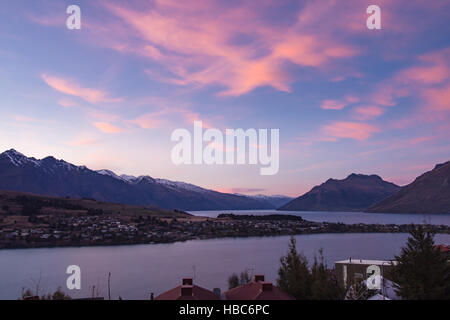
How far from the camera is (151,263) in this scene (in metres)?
92.8

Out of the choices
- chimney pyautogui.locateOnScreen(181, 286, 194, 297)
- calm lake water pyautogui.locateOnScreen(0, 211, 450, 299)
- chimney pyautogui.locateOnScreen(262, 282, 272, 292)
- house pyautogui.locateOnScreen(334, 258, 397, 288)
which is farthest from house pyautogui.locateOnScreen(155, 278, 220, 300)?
calm lake water pyautogui.locateOnScreen(0, 211, 450, 299)

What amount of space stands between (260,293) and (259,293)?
0.13 metres

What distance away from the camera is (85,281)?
2928 inches

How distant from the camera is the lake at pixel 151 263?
6981 centimetres

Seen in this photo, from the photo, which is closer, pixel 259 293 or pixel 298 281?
pixel 259 293

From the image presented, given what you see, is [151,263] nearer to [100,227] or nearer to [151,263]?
[151,263]

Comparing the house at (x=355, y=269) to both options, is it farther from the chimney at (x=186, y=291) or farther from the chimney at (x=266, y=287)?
the chimney at (x=186, y=291)

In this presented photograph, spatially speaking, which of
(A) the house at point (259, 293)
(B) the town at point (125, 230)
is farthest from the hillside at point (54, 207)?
(A) the house at point (259, 293)

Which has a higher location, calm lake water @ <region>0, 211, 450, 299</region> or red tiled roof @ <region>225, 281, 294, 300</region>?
red tiled roof @ <region>225, 281, 294, 300</region>

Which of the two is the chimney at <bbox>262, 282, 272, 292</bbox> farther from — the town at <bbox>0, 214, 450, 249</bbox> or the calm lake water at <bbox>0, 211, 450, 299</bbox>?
the town at <bbox>0, 214, 450, 249</bbox>

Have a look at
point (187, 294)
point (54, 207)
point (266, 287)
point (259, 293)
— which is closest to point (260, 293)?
point (259, 293)

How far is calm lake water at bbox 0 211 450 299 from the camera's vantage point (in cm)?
6975

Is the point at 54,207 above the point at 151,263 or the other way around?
above

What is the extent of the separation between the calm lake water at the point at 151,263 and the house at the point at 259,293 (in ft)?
120
